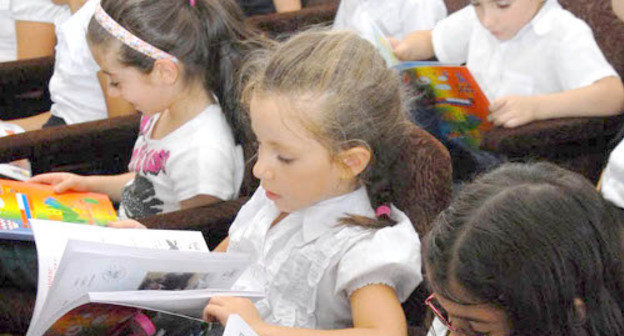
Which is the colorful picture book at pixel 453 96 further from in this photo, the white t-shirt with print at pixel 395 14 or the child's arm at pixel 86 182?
the child's arm at pixel 86 182

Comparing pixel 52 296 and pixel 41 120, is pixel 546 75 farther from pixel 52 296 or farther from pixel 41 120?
pixel 41 120

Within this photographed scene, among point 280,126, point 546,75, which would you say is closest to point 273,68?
point 280,126

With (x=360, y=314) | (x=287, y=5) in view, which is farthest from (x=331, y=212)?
(x=287, y=5)

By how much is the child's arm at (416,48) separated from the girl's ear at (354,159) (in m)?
0.89

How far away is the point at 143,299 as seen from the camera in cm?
106

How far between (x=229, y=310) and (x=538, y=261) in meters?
0.48

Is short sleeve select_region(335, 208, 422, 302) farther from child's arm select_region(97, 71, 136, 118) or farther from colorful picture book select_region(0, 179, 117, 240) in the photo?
child's arm select_region(97, 71, 136, 118)

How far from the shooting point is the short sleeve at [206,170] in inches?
66.2

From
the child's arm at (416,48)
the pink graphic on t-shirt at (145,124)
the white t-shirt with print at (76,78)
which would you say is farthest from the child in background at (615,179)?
the white t-shirt with print at (76,78)

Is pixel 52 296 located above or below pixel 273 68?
below

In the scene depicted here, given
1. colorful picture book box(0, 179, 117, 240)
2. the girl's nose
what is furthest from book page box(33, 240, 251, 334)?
colorful picture book box(0, 179, 117, 240)

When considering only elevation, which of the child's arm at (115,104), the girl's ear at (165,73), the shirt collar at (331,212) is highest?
the girl's ear at (165,73)

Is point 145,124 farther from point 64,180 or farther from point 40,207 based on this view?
point 40,207

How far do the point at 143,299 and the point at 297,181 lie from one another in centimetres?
35
